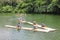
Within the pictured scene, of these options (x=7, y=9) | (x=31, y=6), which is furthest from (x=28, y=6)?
(x=7, y=9)

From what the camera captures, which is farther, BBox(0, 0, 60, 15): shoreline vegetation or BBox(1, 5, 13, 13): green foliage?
BBox(1, 5, 13, 13): green foliage

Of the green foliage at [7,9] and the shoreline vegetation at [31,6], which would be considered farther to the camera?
the green foliage at [7,9]

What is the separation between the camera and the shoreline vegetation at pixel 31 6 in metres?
57.5

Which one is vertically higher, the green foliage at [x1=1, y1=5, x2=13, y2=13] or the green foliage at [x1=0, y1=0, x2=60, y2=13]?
the green foliage at [x1=0, y1=0, x2=60, y2=13]

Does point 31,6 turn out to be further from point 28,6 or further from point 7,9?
point 7,9

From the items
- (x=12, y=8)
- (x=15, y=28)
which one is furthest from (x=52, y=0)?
(x=15, y=28)

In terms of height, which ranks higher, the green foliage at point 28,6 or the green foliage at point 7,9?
the green foliage at point 28,6

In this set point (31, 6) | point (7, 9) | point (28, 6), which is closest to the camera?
point (31, 6)

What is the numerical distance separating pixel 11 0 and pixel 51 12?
1903 cm

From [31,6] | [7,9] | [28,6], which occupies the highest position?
[31,6]

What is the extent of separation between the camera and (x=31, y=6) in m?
63.8

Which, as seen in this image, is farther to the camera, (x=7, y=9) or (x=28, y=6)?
(x=7, y=9)

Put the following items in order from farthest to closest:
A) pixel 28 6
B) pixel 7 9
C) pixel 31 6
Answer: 1. pixel 7 9
2. pixel 28 6
3. pixel 31 6

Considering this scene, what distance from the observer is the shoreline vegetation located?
189 feet
